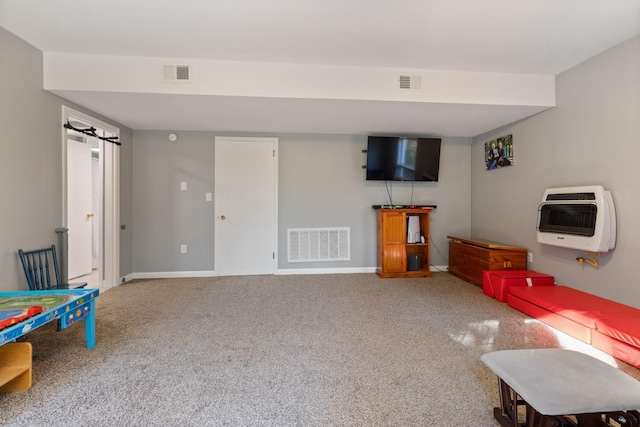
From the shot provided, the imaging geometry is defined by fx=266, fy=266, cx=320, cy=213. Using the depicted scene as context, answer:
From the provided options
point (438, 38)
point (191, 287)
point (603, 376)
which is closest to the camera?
point (603, 376)

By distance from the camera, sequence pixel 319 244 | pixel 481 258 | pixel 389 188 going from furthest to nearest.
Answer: pixel 389 188 < pixel 319 244 < pixel 481 258

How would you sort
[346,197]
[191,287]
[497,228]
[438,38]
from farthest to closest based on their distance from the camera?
1. [346,197]
2. [497,228]
3. [191,287]
4. [438,38]

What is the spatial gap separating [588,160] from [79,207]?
6.13m

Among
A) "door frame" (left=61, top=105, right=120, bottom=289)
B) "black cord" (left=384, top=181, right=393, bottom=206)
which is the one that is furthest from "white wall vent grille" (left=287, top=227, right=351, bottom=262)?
"door frame" (left=61, top=105, right=120, bottom=289)

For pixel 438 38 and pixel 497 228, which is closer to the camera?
pixel 438 38

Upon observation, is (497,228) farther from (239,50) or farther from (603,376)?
(239,50)

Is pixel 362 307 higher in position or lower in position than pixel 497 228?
lower

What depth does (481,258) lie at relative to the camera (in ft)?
11.0

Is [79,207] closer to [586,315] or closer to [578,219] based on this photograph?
[586,315]

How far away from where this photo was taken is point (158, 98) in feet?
8.71

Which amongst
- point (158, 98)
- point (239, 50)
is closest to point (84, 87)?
point (158, 98)

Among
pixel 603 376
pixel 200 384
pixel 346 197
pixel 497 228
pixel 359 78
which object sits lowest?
pixel 200 384

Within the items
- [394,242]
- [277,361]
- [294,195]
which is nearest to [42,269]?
[277,361]

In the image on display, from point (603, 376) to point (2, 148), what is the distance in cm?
389
